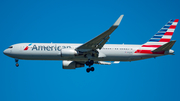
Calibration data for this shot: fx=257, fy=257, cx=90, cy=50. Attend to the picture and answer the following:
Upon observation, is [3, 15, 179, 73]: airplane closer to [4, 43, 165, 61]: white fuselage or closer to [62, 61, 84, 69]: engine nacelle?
[4, 43, 165, 61]: white fuselage

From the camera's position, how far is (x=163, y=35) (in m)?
39.3

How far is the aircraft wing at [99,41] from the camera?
94.8ft

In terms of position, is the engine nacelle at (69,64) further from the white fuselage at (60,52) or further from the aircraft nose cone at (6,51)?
the aircraft nose cone at (6,51)

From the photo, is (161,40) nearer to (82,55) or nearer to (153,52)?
(153,52)

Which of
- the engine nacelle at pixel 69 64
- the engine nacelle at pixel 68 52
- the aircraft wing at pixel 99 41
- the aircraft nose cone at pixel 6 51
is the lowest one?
the engine nacelle at pixel 69 64

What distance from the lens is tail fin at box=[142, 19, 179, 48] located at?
38.4 meters

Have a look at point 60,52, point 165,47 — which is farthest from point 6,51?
point 165,47

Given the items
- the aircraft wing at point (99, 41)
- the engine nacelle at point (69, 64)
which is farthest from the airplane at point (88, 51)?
the engine nacelle at point (69, 64)

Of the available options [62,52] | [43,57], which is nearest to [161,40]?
[62,52]

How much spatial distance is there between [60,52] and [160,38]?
50.3 feet

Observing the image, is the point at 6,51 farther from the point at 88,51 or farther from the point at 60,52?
the point at 88,51

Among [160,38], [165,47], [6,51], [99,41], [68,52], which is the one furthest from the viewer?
[160,38]

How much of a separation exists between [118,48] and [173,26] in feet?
32.4

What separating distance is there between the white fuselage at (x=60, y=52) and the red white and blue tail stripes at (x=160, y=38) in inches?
29.5
